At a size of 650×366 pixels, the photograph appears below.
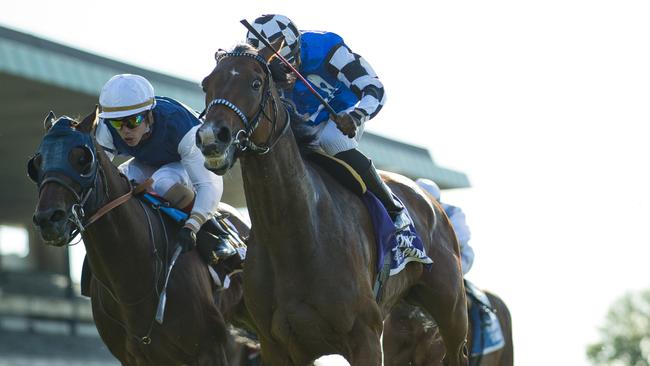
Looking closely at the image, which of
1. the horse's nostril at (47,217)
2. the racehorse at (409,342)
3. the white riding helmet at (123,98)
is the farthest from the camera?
the racehorse at (409,342)

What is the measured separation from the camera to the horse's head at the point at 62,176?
722cm

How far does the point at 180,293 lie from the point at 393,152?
25792 mm

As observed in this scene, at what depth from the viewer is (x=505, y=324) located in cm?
1241

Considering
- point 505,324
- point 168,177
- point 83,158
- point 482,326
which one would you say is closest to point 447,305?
point 168,177

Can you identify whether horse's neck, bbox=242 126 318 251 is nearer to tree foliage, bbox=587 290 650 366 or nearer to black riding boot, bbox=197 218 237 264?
black riding boot, bbox=197 218 237 264

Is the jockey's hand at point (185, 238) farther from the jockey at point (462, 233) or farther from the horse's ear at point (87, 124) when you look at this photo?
the jockey at point (462, 233)

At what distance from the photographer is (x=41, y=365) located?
3089cm

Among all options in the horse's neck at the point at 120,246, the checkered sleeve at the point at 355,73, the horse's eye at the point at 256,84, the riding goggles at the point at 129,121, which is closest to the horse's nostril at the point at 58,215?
the horse's neck at the point at 120,246

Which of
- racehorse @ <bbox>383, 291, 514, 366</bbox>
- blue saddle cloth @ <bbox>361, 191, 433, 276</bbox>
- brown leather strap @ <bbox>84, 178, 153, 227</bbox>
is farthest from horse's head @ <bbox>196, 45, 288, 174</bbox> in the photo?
racehorse @ <bbox>383, 291, 514, 366</bbox>

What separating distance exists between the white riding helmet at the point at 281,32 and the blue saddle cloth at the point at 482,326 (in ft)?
15.8

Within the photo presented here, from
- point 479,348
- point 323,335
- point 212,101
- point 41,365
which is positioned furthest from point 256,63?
point 41,365

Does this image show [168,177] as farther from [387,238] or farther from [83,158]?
[387,238]

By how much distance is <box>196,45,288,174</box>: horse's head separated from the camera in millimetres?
6312

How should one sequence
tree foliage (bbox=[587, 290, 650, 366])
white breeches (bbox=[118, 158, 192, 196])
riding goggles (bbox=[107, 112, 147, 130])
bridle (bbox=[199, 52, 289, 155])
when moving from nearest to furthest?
1. bridle (bbox=[199, 52, 289, 155])
2. riding goggles (bbox=[107, 112, 147, 130])
3. white breeches (bbox=[118, 158, 192, 196])
4. tree foliage (bbox=[587, 290, 650, 366])
